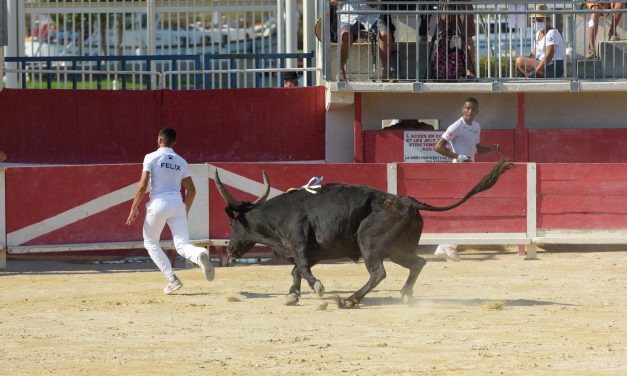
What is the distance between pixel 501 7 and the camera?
1783 centimetres

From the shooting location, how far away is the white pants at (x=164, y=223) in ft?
39.6

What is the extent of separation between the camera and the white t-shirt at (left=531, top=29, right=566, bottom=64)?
17109 mm

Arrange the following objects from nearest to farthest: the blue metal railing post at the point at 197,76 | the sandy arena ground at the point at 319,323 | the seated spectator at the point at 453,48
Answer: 1. the sandy arena ground at the point at 319,323
2. the seated spectator at the point at 453,48
3. the blue metal railing post at the point at 197,76

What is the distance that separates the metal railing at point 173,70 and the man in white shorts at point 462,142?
3.09 metres

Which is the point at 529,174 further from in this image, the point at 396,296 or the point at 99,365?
the point at 99,365

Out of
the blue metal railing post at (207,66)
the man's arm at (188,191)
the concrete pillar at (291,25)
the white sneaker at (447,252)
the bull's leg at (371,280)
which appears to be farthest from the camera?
the concrete pillar at (291,25)

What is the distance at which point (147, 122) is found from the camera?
59.0ft

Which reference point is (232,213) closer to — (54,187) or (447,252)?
(54,187)

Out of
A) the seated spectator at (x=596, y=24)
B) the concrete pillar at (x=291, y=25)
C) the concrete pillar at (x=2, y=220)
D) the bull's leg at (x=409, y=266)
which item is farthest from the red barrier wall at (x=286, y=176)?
the concrete pillar at (x=291, y=25)

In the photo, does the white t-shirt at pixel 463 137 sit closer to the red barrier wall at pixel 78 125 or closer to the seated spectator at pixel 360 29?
the seated spectator at pixel 360 29

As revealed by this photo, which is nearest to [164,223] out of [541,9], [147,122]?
[147,122]

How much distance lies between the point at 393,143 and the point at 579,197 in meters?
2.82

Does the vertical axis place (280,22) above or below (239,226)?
above

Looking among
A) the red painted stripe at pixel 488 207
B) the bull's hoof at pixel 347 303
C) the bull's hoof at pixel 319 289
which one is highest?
the red painted stripe at pixel 488 207
